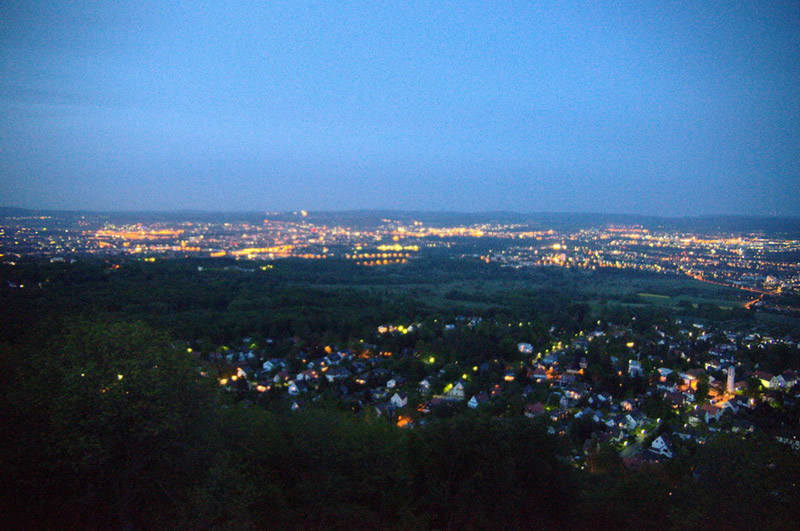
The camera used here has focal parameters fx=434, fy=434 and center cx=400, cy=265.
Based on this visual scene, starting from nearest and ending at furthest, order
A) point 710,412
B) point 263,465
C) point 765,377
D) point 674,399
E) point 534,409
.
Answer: point 263,465
point 710,412
point 534,409
point 674,399
point 765,377

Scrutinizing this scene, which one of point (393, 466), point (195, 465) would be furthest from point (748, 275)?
point (195, 465)

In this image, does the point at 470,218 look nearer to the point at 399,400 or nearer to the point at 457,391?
the point at 457,391

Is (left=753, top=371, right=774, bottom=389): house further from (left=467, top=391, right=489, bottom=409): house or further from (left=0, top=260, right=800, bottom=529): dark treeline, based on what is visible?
(left=467, top=391, right=489, bottom=409): house

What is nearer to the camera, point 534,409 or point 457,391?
point 534,409

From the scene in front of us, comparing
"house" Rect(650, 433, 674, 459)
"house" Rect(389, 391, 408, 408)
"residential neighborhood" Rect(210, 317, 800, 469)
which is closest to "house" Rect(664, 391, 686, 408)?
"residential neighborhood" Rect(210, 317, 800, 469)

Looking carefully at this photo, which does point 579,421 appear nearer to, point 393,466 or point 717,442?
point 717,442

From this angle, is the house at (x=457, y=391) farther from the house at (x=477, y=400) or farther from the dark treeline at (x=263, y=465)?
the dark treeline at (x=263, y=465)

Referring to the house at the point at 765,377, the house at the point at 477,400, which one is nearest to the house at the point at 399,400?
the house at the point at 477,400

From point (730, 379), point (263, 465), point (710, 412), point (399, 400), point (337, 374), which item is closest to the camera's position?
point (263, 465)

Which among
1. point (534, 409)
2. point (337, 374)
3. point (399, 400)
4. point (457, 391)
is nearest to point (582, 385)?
point (534, 409)
